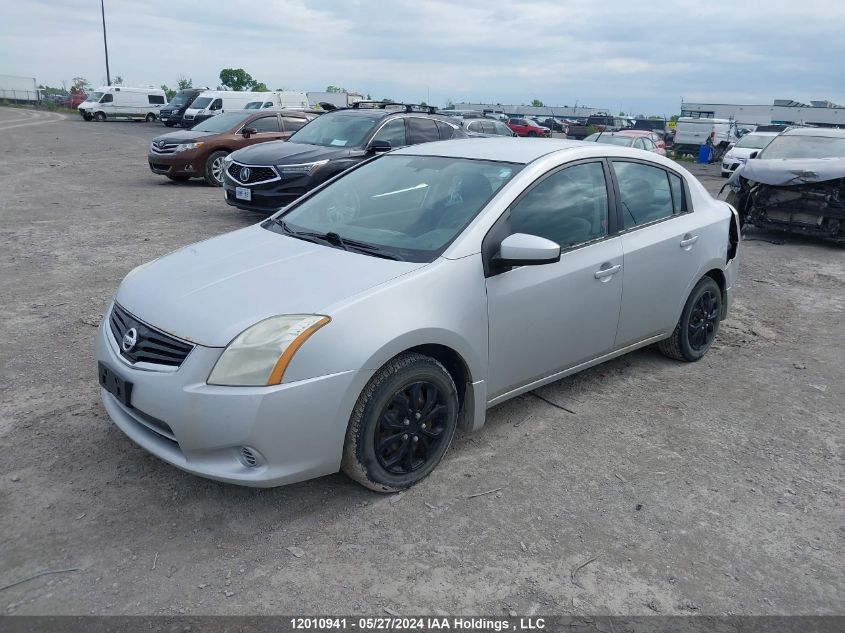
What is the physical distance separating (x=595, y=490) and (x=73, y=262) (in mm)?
6456

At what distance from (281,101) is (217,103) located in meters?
3.06

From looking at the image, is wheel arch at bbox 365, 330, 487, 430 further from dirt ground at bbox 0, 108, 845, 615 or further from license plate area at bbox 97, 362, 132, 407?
license plate area at bbox 97, 362, 132, 407

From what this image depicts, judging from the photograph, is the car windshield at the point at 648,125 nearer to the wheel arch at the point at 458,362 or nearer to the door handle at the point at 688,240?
the door handle at the point at 688,240

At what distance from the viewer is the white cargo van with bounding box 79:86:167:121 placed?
138 feet

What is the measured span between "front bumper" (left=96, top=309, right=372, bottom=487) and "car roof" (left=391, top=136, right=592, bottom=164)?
181 centimetres

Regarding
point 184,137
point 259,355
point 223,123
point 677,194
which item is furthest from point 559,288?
point 223,123

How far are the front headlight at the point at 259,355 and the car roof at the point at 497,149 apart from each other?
5.88 feet

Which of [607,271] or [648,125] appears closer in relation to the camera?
[607,271]

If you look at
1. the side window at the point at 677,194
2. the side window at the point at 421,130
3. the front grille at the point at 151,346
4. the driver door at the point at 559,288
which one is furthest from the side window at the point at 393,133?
the front grille at the point at 151,346

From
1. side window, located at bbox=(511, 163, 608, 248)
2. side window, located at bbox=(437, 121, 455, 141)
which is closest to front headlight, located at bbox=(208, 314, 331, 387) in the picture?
side window, located at bbox=(511, 163, 608, 248)

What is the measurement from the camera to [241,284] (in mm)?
3328

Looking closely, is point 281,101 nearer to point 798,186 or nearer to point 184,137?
point 184,137

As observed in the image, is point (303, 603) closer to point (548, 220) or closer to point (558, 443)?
point (558, 443)

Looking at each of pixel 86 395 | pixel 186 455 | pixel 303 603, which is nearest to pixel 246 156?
pixel 86 395
